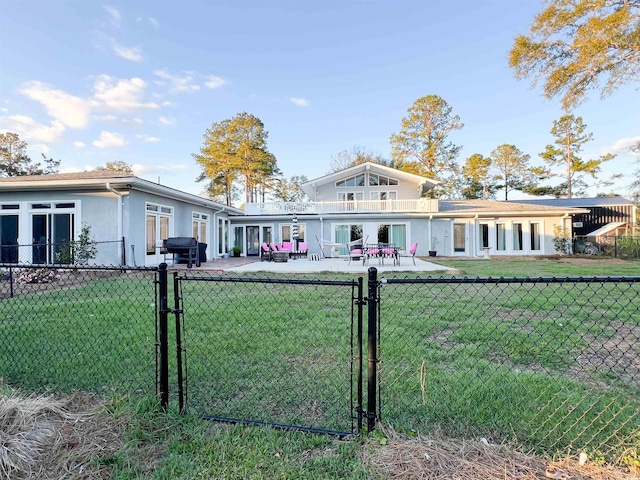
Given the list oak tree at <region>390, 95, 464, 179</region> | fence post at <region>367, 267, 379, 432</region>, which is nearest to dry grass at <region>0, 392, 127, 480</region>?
fence post at <region>367, 267, 379, 432</region>

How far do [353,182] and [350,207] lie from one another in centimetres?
270

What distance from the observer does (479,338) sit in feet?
12.5

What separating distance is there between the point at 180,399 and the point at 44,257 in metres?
11.7

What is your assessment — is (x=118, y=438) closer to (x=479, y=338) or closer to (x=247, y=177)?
(x=479, y=338)

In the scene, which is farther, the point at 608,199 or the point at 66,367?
the point at 608,199

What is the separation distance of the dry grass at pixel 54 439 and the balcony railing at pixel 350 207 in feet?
56.0

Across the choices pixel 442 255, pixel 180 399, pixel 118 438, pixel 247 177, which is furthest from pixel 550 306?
pixel 247 177

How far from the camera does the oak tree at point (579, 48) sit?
1077cm

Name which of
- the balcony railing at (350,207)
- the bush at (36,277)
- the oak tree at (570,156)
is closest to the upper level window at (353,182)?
the balcony railing at (350,207)

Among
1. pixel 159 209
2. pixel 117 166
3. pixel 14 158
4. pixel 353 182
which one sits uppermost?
pixel 117 166

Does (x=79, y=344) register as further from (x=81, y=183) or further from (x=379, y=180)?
(x=379, y=180)

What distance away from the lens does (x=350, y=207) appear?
19.1m

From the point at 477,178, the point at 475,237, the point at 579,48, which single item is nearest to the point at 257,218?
the point at 475,237

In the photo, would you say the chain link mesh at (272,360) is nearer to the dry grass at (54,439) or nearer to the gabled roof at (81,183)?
the dry grass at (54,439)
